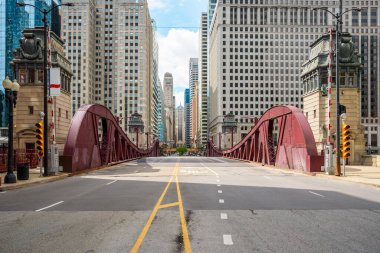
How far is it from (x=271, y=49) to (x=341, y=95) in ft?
388

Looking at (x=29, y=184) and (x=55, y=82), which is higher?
(x=55, y=82)

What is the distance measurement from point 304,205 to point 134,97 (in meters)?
143

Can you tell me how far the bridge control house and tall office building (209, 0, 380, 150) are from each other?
107607 millimetres

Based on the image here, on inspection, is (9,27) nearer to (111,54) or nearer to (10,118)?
(111,54)

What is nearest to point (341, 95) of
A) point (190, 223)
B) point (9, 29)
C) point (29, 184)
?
point (29, 184)

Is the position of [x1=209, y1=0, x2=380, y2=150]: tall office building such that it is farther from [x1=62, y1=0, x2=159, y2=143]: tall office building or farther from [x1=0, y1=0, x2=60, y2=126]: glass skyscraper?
[x1=0, y1=0, x2=60, y2=126]: glass skyscraper

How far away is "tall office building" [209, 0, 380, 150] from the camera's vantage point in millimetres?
153250

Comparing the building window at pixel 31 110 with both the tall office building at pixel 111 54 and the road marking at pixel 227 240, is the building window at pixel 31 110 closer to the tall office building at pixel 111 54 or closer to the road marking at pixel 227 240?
the road marking at pixel 227 240

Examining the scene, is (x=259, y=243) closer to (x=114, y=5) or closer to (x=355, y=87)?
(x=355, y=87)

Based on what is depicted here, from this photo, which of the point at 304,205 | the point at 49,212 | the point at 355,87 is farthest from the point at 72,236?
the point at 355,87

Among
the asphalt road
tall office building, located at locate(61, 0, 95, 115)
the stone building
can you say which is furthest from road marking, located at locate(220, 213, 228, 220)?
tall office building, located at locate(61, 0, 95, 115)

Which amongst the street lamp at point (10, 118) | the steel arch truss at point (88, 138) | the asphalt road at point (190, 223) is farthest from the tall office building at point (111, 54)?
the asphalt road at point (190, 223)

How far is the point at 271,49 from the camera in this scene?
156 m

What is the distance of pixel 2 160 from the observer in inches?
1025
